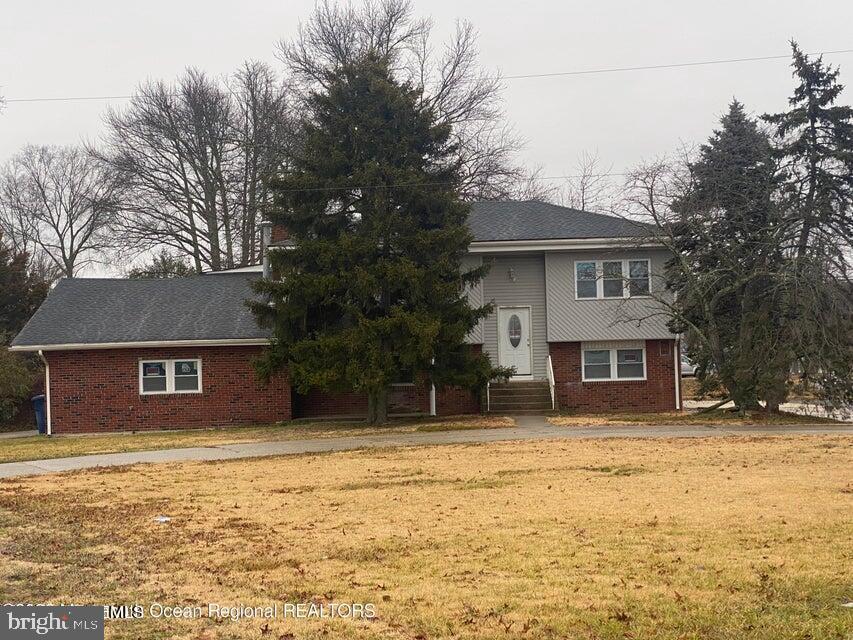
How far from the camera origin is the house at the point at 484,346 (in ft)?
92.2

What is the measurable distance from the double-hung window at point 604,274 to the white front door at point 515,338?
178 centimetres

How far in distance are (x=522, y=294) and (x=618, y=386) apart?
3.91 m

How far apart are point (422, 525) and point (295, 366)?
1447 centimetres

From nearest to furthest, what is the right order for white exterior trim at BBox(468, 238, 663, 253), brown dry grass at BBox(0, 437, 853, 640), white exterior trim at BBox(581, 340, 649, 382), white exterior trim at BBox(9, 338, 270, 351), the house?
brown dry grass at BBox(0, 437, 853, 640)
white exterior trim at BBox(9, 338, 270, 351)
the house
white exterior trim at BBox(468, 238, 663, 253)
white exterior trim at BBox(581, 340, 649, 382)

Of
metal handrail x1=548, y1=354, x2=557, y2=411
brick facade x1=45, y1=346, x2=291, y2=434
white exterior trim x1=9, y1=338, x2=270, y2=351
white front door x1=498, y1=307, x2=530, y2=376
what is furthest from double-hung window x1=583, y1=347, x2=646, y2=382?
white exterior trim x1=9, y1=338, x2=270, y2=351

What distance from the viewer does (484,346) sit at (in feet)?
97.3

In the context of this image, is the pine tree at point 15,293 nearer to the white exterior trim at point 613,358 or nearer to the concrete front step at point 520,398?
the concrete front step at point 520,398

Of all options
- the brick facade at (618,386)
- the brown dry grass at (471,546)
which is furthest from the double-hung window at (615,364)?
the brown dry grass at (471,546)

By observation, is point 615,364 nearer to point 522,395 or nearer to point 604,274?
point 604,274

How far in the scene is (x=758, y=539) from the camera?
9062mm

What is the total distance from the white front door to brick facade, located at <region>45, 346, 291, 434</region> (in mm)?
6463

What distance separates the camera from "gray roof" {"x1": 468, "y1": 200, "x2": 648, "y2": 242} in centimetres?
2883

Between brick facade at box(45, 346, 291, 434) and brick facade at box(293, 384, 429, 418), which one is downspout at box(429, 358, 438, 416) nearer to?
brick facade at box(293, 384, 429, 418)

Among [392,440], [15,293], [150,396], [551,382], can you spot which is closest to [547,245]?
[551,382]
